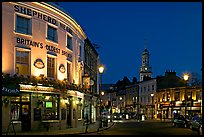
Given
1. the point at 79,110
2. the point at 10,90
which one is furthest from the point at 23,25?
the point at 79,110

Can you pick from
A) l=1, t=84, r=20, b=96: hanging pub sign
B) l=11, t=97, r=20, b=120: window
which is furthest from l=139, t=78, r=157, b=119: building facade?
l=1, t=84, r=20, b=96: hanging pub sign

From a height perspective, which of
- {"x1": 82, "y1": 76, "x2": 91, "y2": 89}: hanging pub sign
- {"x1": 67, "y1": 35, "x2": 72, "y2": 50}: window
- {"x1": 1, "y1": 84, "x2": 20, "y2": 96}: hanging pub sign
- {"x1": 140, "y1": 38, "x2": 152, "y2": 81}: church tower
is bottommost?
{"x1": 1, "y1": 84, "x2": 20, "y2": 96}: hanging pub sign

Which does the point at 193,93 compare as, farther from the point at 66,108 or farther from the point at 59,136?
the point at 59,136

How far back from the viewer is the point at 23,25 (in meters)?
29.2

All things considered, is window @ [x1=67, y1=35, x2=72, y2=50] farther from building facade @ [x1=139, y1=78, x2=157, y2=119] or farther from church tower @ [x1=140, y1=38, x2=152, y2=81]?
church tower @ [x1=140, y1=38, x2=152, y2=81]

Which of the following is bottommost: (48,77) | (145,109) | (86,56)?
(145,109)

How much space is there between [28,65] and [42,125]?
5.02 metres

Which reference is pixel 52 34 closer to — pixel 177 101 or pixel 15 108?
pixel 15 108

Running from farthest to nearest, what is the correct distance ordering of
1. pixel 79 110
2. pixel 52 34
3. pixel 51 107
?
pixel 79 110 → pixel 52 34 → pixel 51 107

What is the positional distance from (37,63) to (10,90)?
447 centimetres

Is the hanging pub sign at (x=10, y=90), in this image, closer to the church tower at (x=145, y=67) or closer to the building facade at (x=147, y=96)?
the building facade at (x=147, y=96)

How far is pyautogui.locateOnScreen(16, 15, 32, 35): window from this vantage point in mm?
28766

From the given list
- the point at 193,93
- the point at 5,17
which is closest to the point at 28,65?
the point at 5,17

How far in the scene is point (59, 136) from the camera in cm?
2466
